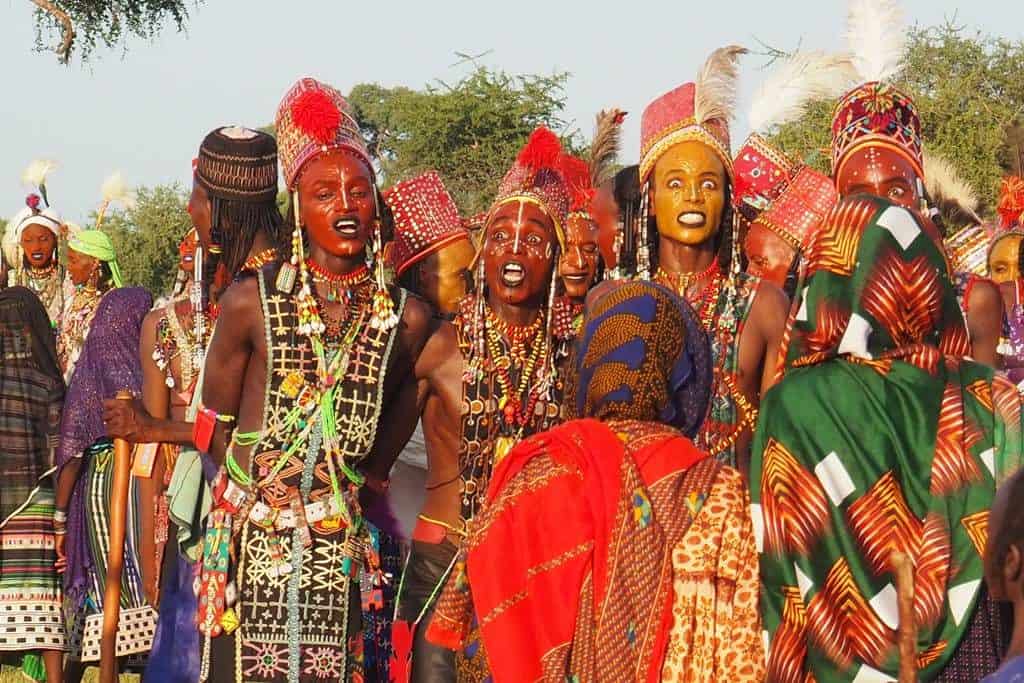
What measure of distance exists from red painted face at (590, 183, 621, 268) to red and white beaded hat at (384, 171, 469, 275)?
0.87m

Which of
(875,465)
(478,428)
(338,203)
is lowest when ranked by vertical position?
(875,465)

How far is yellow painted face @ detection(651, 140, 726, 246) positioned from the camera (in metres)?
8.30

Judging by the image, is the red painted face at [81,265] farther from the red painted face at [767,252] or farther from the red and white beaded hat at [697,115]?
the red and white beaded hat at [697,115]

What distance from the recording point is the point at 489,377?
8.29 m

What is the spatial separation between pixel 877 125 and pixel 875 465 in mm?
3627

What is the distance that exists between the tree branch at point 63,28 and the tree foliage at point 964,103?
29.0ft

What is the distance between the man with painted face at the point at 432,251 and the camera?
10359mm

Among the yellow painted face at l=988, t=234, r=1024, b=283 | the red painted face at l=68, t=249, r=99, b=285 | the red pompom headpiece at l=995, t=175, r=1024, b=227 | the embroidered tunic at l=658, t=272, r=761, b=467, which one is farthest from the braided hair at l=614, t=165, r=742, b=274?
the red painted face at l=68, t=249, r=99, b=285

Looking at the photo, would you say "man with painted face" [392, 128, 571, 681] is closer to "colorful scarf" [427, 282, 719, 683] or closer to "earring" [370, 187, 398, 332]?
"earring" [370, 187, 398, 332]

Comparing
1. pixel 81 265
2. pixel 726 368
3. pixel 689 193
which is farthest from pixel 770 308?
pixel 81 265

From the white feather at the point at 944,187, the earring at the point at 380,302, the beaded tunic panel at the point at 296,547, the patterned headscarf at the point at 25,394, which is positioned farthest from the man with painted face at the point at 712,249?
the patterned headscarf at the point at 25,394

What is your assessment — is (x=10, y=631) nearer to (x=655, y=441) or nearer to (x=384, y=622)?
(x=384, y=622)

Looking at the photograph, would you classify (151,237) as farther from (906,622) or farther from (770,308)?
(906,622)

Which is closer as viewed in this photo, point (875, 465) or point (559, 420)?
point (875, 465)
